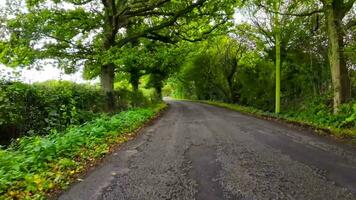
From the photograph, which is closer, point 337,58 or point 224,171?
point 224,171

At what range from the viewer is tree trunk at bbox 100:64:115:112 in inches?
830

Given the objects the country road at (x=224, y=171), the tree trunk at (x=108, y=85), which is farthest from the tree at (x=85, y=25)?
the country road at (x=224, y=171)

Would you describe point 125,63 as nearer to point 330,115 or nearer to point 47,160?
point 330,115

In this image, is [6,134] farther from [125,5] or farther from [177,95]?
[177,95]

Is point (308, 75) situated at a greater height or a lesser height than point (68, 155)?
greater

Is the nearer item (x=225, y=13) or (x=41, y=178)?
(x=41, y=178)

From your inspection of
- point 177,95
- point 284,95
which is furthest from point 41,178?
point 177,95

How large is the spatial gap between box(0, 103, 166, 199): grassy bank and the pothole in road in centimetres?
240

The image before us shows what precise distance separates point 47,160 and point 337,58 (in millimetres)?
14026

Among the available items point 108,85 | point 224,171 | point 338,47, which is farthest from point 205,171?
point 108,85

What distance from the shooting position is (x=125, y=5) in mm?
20797

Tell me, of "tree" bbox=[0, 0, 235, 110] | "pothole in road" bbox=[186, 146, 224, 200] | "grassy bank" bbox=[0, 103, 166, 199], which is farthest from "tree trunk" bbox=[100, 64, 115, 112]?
"pothole in road" bbox=[186, 146, 224, 200]

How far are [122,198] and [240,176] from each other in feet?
7.86

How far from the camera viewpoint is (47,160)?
7961 mm
